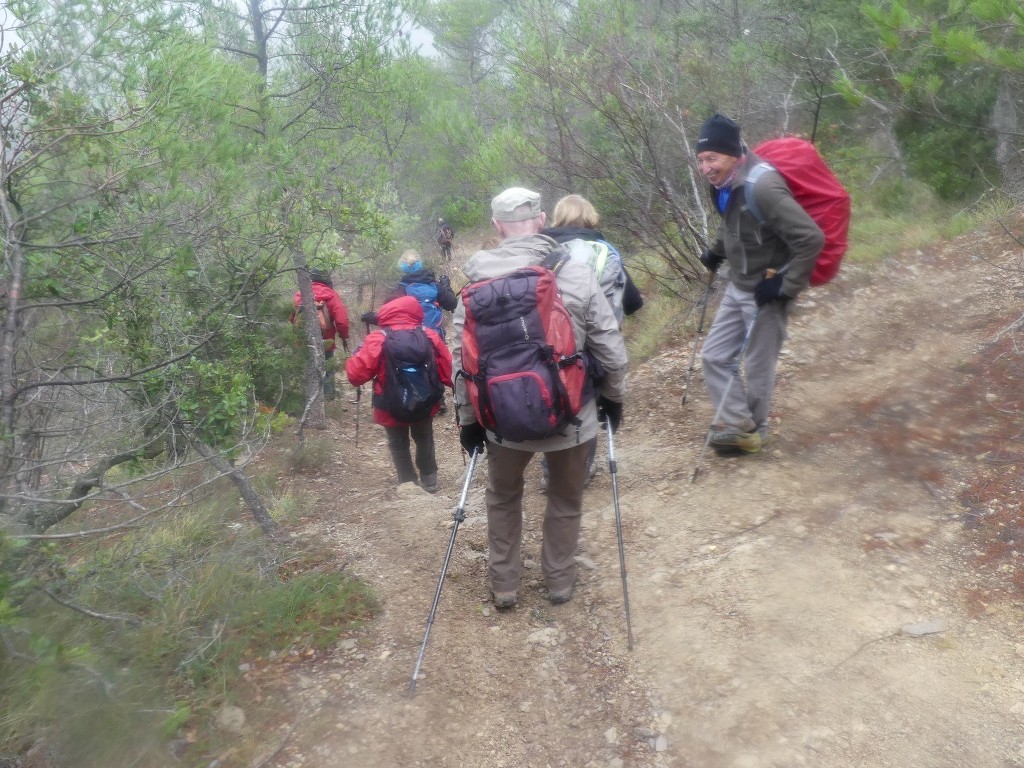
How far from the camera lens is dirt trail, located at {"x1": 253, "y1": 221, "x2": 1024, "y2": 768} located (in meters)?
2.99

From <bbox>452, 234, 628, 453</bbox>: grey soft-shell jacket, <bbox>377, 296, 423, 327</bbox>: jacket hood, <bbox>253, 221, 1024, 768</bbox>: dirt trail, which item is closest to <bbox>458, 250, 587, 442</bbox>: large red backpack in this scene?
<bbox>452, 234, 628, 453</bbox>: grey soft-shell jacket

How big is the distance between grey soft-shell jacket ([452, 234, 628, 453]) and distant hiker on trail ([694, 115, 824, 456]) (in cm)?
126

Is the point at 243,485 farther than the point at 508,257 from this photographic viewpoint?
Yes

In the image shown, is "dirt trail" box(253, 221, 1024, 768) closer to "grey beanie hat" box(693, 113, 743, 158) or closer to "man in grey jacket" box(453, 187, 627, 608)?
"man in grey jacket" box(453, 187, 627, 608)

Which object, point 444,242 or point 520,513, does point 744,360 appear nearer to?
point 520,513

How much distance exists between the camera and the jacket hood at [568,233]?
14.9 feet

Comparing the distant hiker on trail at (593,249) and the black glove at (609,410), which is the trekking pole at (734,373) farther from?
the black glove at (609,410)

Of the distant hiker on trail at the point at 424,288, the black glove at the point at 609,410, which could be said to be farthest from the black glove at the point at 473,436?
the distant hiker on trail at the point at 424,288

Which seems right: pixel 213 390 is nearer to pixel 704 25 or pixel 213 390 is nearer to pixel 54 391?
pixel 54 391

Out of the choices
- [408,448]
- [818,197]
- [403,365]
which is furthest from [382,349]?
[818,197]

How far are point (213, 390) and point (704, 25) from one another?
38.0 ft

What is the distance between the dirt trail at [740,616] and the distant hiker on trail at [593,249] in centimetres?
92

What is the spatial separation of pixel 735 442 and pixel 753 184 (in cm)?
160

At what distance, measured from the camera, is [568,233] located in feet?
14.9
